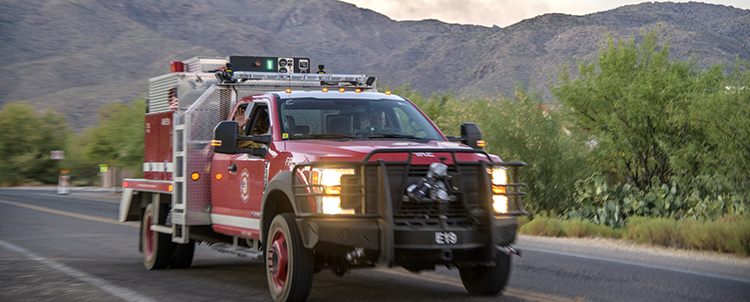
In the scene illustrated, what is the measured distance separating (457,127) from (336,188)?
1369 centimetres

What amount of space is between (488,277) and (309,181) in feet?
6.98

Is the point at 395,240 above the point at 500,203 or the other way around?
the other way around

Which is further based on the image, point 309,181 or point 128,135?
point 128,135

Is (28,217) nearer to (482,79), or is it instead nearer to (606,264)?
(606,264)

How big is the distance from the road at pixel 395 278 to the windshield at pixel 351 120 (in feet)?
5.35

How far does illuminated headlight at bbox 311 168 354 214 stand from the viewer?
6805mm

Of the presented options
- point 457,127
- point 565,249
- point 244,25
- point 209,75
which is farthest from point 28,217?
point 244,25

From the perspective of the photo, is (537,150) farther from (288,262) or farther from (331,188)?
(331,188)

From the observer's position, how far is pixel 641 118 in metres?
19.6

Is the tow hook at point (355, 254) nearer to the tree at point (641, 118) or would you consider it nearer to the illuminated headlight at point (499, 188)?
the illuminated headlight at point (499, 188)

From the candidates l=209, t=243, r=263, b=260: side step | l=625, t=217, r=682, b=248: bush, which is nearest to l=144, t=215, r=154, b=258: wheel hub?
l=209, t=243, r=263, b=260: side step

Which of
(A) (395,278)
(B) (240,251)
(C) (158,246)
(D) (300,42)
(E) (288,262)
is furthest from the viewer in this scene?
(D) (300,42)

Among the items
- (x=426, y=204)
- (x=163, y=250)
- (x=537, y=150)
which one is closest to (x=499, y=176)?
(x=426, y=204)

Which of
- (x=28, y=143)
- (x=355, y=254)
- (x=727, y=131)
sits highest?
(x=28, y=143)
